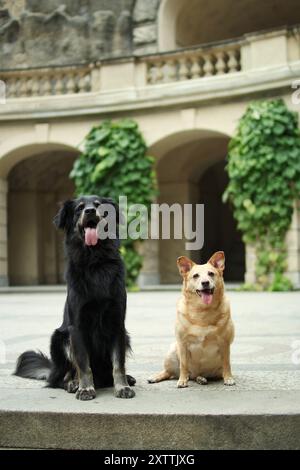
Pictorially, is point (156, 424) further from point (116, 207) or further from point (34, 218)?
point (34, 218)

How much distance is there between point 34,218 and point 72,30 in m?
6.22

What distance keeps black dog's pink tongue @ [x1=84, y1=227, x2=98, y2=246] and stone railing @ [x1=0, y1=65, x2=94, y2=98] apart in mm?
13697

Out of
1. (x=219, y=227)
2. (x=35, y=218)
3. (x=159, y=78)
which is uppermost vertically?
(x=159, y=78)

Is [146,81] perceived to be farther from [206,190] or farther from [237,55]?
[206,190]

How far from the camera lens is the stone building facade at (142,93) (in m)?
15.4

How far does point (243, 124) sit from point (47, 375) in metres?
11.4

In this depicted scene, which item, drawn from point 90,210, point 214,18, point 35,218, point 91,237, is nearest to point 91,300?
point 91,237

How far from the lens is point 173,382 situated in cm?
432

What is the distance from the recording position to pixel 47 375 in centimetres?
456

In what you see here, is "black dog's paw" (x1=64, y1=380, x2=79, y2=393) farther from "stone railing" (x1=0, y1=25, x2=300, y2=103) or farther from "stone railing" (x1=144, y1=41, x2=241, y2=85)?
"stone railing" (x1=144, y1=41, x2=241, y2=85)

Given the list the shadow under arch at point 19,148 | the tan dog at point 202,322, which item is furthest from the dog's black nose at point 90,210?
the shadow under arch at point 19,148

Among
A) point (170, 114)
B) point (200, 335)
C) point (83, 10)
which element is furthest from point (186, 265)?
point (83, 10)

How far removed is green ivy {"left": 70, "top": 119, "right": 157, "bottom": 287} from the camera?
A: 637 inches

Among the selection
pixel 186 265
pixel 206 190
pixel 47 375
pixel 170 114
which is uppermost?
pixel 170 114
